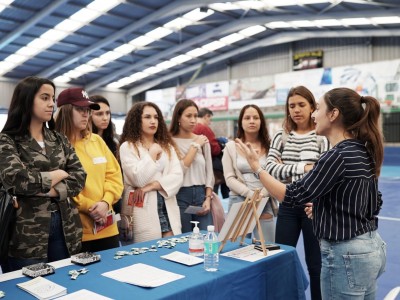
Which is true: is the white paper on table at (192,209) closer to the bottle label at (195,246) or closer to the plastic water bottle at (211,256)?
the bottle label at (195,246)

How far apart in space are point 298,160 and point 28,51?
1588 centimetres

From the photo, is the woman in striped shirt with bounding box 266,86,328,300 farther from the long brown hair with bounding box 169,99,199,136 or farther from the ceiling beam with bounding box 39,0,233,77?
the ceiling beam with bounding box 39,0,233,77

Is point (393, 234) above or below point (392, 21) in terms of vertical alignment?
below

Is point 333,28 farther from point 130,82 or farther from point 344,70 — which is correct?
point 130,82

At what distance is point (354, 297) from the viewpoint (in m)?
1.66

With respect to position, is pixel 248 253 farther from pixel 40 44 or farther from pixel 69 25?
→ pixel 40 44

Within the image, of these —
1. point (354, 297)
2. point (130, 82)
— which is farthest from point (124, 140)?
point (130, 82)

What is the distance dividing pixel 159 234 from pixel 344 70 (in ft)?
44.1

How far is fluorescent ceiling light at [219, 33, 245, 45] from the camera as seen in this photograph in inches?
692

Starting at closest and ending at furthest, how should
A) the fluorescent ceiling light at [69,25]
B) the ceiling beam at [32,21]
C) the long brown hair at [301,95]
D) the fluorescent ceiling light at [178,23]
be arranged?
the long brown hair at [301,95] → the ceiling beam at [32,21] → the fluorescent ceiling light at [69,25] → the fluorescent ceiling light at [178,23]

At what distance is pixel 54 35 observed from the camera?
14438 mm

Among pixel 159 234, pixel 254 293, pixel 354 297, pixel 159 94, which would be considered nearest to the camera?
pixel 354 297

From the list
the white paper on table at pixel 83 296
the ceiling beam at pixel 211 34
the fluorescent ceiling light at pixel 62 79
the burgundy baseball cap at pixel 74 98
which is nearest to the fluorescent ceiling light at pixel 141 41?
the ceiling beam at pixel 211 34

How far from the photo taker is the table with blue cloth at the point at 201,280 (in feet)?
5.25
